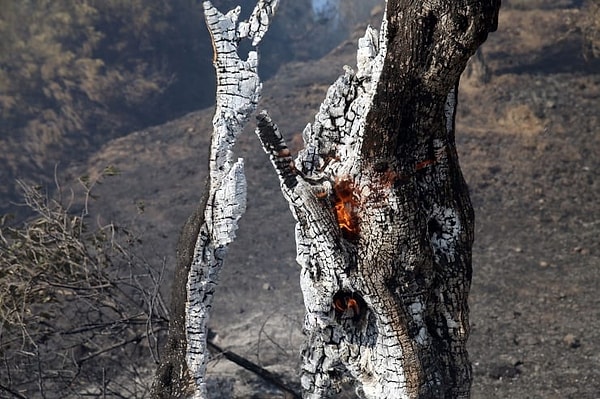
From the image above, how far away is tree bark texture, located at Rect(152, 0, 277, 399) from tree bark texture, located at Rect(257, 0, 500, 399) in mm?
171

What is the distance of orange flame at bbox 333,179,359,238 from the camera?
2316 millimetres

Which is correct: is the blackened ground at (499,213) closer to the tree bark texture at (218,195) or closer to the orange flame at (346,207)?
the tree bark texture at (218,195)

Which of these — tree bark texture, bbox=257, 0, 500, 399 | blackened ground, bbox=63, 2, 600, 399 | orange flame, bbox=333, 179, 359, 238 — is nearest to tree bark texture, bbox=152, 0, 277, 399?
tree bark texture, bbox=257, 0, 500, 399

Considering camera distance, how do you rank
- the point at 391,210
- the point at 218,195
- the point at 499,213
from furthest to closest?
the point at 499,213, the point at 218,195, the point at 391,210

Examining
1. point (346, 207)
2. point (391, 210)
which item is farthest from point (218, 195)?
point (391, 210)

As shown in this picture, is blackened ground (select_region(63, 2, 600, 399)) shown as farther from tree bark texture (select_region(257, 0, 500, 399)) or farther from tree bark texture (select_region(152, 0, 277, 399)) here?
tree bark texture (select_region(257, 0, 500, 399))

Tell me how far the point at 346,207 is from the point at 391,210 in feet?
0.57

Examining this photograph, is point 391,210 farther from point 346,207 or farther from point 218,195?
point 218,195

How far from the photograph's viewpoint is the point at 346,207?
2.34 m

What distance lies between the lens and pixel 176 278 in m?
2.61

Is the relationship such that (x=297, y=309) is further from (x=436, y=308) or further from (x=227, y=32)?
(x=227, y=32)

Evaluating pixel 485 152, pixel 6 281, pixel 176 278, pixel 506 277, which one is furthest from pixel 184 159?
pixel 176 278

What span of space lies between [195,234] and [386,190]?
77cm

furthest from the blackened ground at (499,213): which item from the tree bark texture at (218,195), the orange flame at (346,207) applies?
the orange flame at (346,207)
